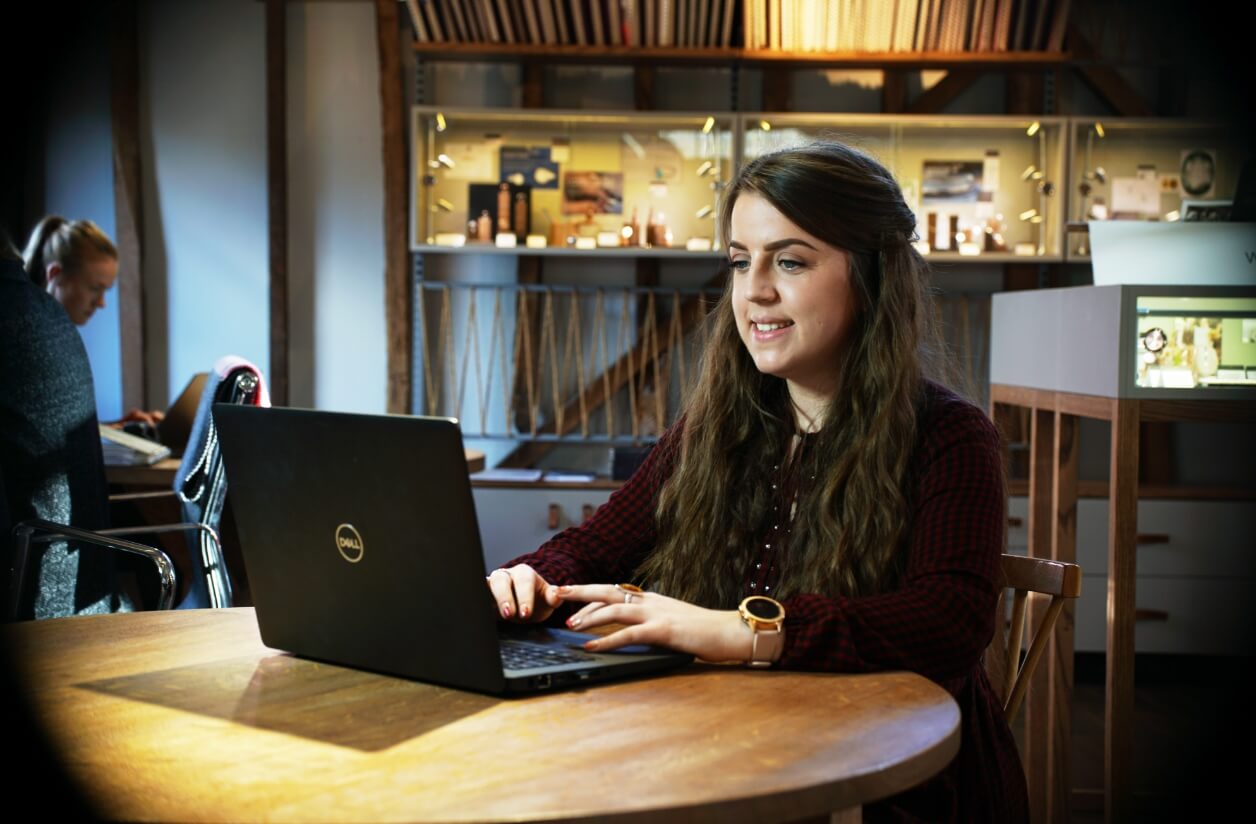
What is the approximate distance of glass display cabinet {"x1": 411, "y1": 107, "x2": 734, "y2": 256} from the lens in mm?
4539

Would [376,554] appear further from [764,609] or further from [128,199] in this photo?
[128,199]

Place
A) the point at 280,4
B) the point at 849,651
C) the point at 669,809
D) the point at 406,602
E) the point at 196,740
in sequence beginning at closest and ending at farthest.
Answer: the point at 669,809 → the point at 196,740 → the point at 406,602 → the point at 849,651 → the point at 280,4

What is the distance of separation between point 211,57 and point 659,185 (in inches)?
73.2

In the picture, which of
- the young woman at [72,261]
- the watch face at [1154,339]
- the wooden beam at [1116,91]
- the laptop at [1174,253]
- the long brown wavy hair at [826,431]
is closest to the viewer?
the long brown wavy hair at [826,431]

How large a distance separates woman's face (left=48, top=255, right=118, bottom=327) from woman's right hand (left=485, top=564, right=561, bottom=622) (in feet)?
10.0

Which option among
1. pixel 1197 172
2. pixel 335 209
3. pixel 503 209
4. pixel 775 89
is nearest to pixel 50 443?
pixel 503 209

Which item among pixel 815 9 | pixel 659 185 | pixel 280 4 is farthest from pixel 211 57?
pixel 815 9

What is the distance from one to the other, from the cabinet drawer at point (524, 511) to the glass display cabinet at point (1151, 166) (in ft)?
6.84

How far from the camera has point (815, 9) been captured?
14.2 feet

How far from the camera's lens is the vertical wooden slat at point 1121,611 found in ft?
7.71

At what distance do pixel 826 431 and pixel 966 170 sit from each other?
3218mm

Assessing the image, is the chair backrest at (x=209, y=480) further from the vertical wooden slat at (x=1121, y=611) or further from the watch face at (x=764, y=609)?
the vertical wooden slat at (x=1121, y=611)

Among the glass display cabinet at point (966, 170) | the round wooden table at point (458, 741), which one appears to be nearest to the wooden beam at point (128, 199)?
the glass display cabinet at point (966, 170)

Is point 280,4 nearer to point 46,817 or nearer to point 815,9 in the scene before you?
point 815,9
